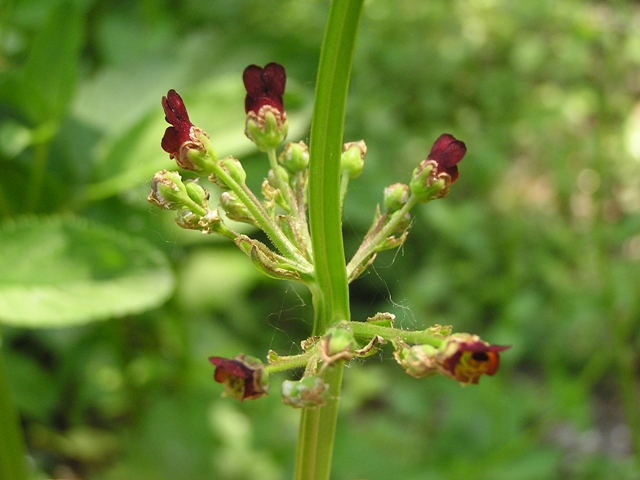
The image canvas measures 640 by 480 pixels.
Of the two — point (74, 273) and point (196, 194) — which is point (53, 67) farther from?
point (196, 194)

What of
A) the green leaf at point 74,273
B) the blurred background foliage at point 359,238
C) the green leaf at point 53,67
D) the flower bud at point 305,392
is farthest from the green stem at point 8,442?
the flower bud at point 305,392

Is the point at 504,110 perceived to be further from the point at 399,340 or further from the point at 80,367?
the point at 399,340

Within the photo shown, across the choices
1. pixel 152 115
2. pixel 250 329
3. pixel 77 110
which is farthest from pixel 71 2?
pixel 250 329

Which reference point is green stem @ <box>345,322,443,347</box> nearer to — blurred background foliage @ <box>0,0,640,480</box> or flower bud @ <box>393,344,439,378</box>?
flower bud @ <box>393,344,439,378</box>

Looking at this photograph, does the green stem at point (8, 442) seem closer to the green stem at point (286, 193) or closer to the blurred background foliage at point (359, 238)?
the blurred background foliage at point (359, 238)

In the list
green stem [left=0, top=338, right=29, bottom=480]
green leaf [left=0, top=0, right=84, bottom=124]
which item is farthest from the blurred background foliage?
green stem [left=0, top=338, right=29, bottom=480]

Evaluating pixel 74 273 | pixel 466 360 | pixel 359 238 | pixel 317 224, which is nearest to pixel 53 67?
pixel 74 273
